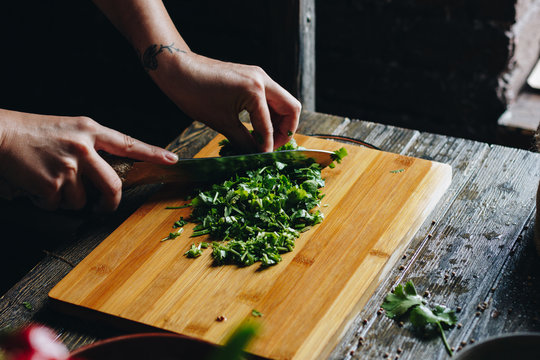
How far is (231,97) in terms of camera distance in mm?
1606

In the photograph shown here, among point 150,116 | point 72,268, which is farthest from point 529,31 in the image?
point 72,268

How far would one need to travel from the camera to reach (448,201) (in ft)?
4.79

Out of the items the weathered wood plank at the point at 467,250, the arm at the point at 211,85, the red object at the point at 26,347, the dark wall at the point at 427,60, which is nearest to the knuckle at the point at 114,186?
the arm at the point at 211,85

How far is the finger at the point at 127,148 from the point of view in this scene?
4.53 ft

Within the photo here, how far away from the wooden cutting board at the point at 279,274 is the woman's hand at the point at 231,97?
0.25m

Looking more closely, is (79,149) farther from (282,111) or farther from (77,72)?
(77,72)

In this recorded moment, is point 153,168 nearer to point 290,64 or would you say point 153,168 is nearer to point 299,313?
point 299,313

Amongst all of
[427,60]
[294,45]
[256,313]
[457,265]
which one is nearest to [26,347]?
[256,313]

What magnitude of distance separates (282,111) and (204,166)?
31cm

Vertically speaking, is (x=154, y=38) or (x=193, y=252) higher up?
(x=154, y=38)

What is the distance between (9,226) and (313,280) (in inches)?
65.8

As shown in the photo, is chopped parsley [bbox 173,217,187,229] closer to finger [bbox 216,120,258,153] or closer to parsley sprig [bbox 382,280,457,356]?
finger [bbox 216,120,258,153]

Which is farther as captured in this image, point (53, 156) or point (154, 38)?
point (154, 38)

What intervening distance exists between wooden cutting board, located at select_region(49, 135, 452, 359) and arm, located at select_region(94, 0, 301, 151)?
0.26 meters
